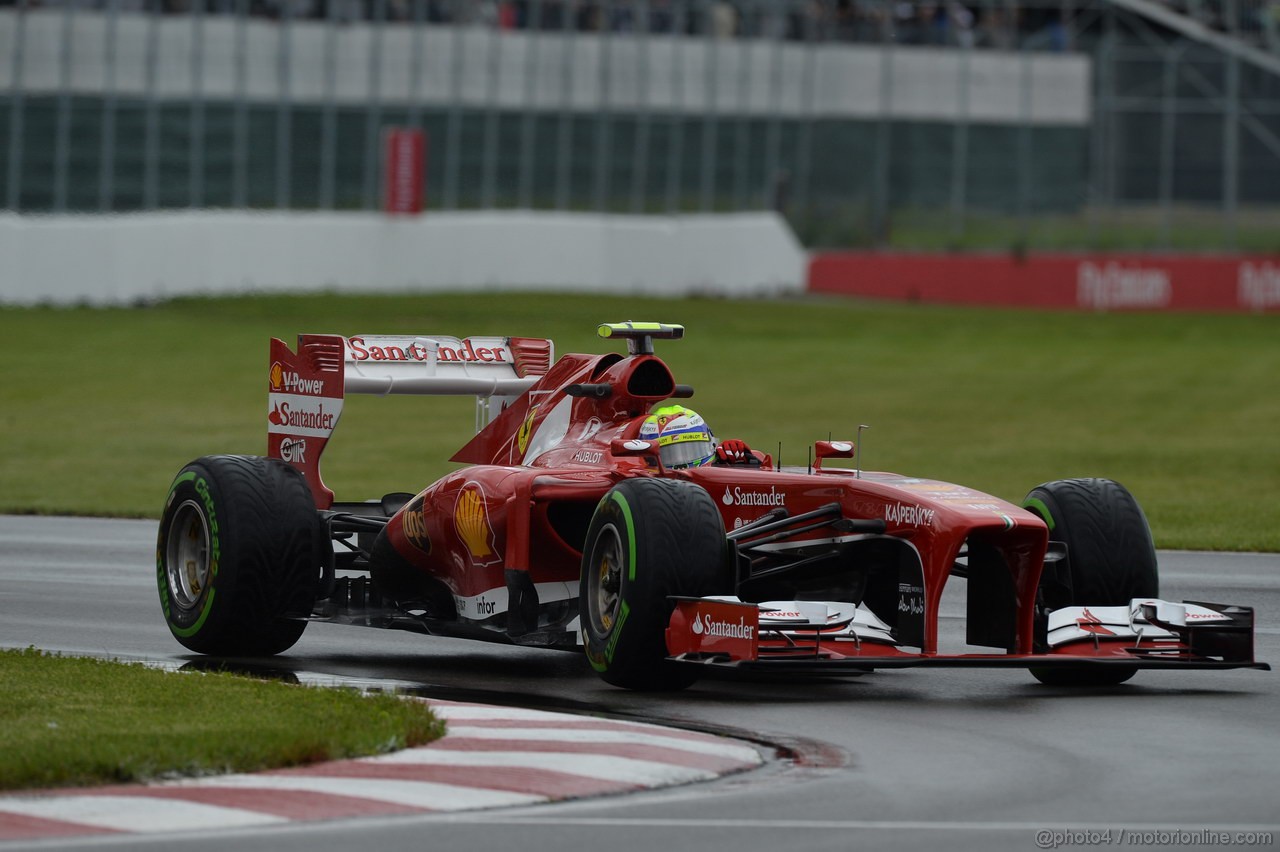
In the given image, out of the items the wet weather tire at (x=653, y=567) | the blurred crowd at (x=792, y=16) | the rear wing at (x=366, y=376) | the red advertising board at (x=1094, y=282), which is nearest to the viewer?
the wet weather tire at (x=653, y=567)

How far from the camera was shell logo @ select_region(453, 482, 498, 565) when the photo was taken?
12062mm

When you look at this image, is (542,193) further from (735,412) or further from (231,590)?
(231,590)

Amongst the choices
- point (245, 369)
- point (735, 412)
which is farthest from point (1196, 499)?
point (245, 369)

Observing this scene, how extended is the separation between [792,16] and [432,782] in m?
51.8

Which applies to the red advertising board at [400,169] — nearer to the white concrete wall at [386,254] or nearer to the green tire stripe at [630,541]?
the white concrete wall at [386,254]

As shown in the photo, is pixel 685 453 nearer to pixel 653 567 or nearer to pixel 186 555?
pixel 653 567

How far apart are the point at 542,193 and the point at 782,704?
44357mm

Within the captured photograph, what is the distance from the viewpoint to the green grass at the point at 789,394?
25125mm

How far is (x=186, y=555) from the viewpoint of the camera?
1296cm

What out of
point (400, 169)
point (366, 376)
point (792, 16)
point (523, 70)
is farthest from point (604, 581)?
point (792, 16)

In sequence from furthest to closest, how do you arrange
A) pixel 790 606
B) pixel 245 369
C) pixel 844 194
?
pixel 844 194 < pixel 245 369 < pixel 790 606

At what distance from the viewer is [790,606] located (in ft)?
35.5

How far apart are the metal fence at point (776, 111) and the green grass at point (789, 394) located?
3631mm

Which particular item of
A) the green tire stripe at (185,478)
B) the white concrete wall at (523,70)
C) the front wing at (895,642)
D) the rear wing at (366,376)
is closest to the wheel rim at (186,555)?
the green tire stripe at (185,478)
